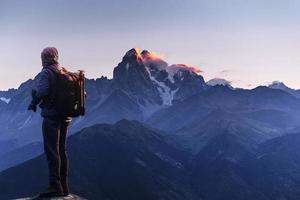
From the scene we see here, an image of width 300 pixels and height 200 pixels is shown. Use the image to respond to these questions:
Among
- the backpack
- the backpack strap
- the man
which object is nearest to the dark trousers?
the man

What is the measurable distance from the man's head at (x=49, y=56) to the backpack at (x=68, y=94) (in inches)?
20.4

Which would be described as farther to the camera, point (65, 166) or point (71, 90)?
point (65, 166)

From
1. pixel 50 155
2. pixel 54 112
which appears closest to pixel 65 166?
pixel 50 155

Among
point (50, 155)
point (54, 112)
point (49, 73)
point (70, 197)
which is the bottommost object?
point (70, 197)

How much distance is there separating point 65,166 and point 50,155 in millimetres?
1199

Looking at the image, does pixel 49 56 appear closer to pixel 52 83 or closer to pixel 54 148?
pixel 52 83

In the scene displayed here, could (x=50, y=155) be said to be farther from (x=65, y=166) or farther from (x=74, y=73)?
(x=74, y=73)

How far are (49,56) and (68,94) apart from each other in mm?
1897

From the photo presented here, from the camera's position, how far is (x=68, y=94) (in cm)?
2403

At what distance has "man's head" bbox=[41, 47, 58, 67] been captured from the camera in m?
24.2

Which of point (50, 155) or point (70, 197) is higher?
point (50, 155)

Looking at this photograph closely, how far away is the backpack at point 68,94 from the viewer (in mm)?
23969

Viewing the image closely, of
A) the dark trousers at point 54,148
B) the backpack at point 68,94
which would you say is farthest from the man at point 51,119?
the backpack at point 68,94

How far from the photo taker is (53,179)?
24516mm
